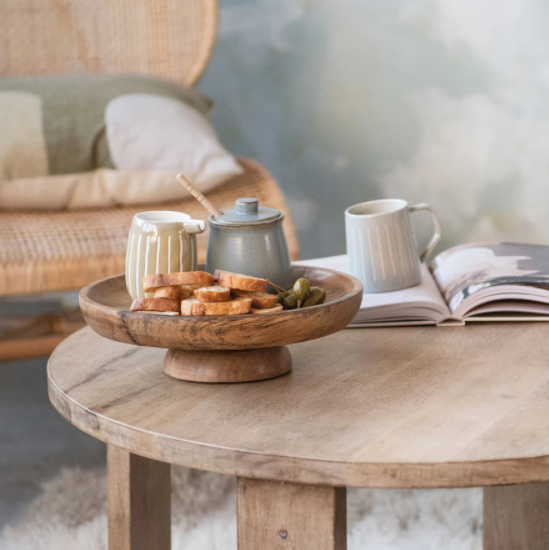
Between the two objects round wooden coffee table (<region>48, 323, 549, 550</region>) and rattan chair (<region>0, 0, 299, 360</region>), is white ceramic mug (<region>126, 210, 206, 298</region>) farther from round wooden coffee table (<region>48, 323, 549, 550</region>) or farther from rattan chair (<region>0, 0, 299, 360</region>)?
rattan chair (<region>0, 0, 299, 360</region>)

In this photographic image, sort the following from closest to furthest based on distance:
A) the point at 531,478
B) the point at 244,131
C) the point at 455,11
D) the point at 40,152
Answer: the point at 531,478 → the point at 40,152 → the point at 455,11 → the point at 244,131

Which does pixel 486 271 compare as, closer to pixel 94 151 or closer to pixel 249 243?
pixel 249 243

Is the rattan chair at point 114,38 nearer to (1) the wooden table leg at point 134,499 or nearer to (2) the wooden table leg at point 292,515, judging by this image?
(1) the wooden table leg at point 134,499

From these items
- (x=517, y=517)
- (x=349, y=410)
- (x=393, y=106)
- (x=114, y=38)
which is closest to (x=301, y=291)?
(x=349, y=410)

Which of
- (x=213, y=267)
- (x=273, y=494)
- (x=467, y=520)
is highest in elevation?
(x=213, y=267)

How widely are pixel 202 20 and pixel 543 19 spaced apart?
0.87m

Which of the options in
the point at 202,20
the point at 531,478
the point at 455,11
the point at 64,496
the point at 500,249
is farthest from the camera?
the point at 455,11

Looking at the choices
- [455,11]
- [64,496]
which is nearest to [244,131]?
[455,11]

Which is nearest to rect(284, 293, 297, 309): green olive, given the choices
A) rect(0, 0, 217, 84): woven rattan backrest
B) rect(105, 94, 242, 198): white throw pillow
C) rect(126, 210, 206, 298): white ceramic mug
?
rect(126, 210, 206, 298): white ceramic mug

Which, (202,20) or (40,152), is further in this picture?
(202,20)

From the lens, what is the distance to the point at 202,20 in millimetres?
1884

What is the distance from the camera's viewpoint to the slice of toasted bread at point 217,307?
62 cm

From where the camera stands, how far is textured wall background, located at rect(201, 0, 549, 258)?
6.73ft

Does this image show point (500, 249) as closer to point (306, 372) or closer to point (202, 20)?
point (306, 372)
